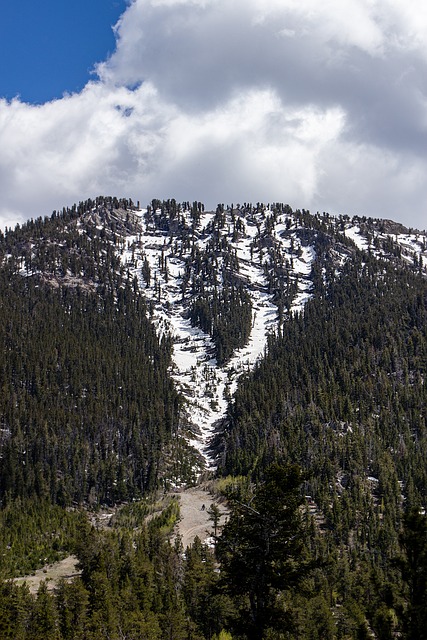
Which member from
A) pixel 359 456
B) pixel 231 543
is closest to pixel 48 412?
pixel 359 456

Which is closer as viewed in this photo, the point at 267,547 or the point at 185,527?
the point at 267,547

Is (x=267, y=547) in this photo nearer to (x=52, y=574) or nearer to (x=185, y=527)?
(x=52, y=574)

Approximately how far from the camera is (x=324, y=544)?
410ft

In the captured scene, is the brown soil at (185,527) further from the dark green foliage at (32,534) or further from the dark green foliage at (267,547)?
the dark green foliage at (267,547)

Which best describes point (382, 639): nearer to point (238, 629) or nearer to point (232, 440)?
point (238, 629)

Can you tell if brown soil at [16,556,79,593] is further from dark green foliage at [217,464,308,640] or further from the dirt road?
dark green foliage at [217,464,308,640]

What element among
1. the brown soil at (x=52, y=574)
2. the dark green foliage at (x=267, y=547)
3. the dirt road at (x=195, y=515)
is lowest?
the brown soil at (x=52, y=574)

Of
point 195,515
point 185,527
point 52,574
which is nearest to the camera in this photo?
point 52,574

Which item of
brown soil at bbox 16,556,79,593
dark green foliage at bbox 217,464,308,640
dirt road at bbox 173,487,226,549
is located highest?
dark green foliage at bbox 217,464,308,640

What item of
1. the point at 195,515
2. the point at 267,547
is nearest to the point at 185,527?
the point at 195,515

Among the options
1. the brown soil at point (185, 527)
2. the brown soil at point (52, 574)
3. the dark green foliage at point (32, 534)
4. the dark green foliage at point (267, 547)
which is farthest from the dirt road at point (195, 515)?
the dark green foliage at point (267, 547)

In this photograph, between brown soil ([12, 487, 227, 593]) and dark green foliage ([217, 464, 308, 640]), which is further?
brown soil ([12, 487, 227, 593])

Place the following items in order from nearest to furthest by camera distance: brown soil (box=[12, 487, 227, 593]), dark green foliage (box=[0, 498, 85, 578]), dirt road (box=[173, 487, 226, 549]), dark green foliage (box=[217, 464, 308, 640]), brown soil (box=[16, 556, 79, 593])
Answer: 1. dark green foliage (box=[217, 464, 308, 640])
2. brown soil (box=[16, 556, 79, 593])
3. brown soil (box=[12, 487, 227, 593])
4. dark green foliage (box=[0, 498, 85, 578])
5. dirt road (box=[173, 487, 226, 549])

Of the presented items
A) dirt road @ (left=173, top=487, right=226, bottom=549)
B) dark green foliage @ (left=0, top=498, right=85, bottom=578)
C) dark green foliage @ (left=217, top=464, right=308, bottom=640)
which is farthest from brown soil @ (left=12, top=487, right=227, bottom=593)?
dark green foliage @ (left=217, top=464, right=308, bottom=640)
